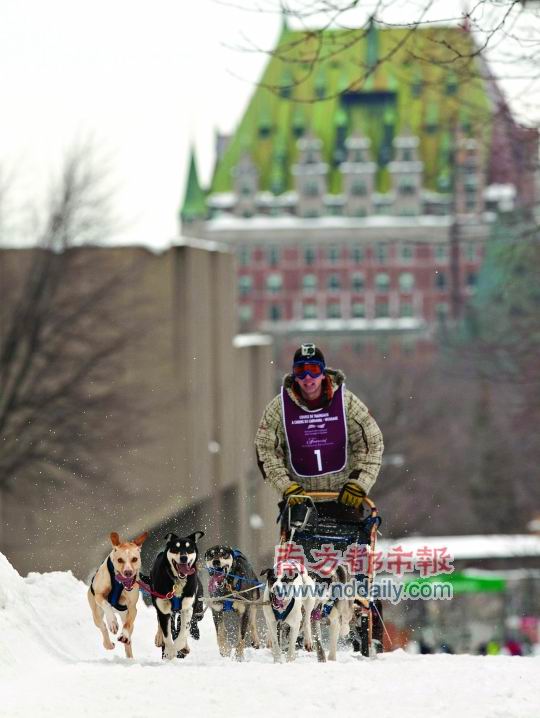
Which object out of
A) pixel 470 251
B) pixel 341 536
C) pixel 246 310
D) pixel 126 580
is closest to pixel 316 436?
pixel 341 536

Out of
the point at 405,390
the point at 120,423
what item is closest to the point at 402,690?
the point at 120,423

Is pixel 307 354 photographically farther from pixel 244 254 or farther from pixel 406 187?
pixel 406 187

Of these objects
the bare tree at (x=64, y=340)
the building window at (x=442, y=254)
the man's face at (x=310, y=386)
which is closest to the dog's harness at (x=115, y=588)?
the man's face at (x=310, y=386)

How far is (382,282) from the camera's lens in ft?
583

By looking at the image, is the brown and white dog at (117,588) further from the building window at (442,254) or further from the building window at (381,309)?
the building window at (381,309)

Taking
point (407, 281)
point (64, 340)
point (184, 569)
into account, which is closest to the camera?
point (184, 569)

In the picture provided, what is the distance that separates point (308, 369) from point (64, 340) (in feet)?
95.2

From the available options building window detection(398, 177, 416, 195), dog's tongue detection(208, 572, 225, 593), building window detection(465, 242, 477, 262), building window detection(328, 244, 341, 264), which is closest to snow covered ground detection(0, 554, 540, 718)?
dog's tongue detection(208, 572, 225, 593)

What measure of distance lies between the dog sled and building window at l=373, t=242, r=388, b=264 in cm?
16682

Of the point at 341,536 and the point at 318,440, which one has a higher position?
the point at 318,440

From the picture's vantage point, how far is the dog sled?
31.4 ft

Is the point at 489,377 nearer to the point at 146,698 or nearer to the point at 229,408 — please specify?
the point at 229,408

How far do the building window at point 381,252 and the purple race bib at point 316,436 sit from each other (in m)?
167

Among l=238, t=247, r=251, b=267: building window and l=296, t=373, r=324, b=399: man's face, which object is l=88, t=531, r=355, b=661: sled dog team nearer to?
l=296, t=373, r=324, b=399: man's face
